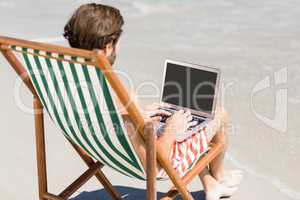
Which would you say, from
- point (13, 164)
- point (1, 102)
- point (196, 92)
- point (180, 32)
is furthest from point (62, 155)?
point (180, 32)

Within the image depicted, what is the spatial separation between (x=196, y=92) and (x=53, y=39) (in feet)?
11.7

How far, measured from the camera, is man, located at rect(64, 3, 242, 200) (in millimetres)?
2775

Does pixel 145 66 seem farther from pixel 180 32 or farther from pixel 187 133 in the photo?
pixel 187 133

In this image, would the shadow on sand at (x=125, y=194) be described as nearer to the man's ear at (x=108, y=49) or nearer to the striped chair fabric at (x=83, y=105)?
the striped chair fabric at (x=83, y=105)

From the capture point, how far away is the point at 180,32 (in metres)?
6.80

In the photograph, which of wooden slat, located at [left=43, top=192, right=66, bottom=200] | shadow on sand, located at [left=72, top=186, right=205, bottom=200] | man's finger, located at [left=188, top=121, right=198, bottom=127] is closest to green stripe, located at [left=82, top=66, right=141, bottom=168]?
man's finger, located at [left=188, top=121, right=198, bottom=127]

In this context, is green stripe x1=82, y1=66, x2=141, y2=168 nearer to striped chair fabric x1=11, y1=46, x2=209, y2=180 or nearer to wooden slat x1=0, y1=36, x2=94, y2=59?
striped chair fabric x1=11, y1=46, x2=209, y2=180

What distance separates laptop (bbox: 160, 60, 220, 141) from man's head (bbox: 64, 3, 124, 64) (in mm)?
720

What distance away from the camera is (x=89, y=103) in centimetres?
273

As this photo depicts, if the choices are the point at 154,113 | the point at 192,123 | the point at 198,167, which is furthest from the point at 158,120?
the point at 198,167

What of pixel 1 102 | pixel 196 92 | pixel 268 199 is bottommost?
pixel 268 199

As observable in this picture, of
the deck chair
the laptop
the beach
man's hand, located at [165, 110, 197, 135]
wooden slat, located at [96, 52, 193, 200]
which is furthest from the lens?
the beach

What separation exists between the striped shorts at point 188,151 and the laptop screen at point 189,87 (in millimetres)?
148

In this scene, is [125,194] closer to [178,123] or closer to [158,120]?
[158,120]
